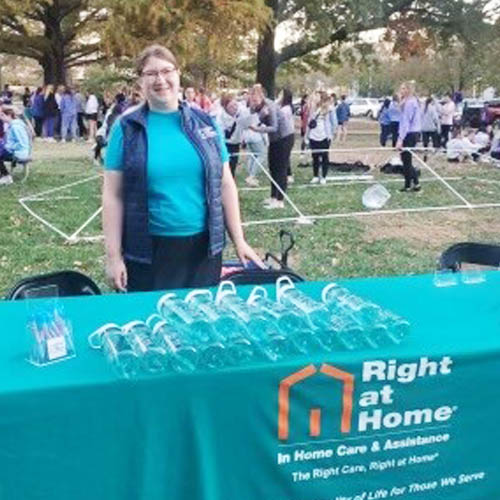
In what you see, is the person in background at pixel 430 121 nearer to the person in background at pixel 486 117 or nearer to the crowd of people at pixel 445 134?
the crowd of people at pixel 445 134

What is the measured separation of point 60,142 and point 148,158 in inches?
776

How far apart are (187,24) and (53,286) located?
1895 centimetres

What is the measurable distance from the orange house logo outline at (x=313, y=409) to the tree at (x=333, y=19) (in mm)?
23510

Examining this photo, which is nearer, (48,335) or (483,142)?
(48,335)

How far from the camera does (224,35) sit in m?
21.9

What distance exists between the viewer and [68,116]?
2225 cm

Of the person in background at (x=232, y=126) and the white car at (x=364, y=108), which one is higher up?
the white car at (x=364, y=108)

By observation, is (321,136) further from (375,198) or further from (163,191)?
(163,191)

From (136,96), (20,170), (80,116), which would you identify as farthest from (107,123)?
(80,116)

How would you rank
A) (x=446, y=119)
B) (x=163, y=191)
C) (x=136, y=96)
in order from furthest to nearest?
(x=446, y=119) → (x=136, y=96) → (x=163, y=191)

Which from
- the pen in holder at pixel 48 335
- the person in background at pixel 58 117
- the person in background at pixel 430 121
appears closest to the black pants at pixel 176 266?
the pen in holder at pixel 48 335

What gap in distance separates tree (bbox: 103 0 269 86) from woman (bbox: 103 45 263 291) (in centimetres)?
1748

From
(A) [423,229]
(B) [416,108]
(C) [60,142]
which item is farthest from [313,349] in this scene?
(C) [60,142]

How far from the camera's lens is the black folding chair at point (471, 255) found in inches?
151
